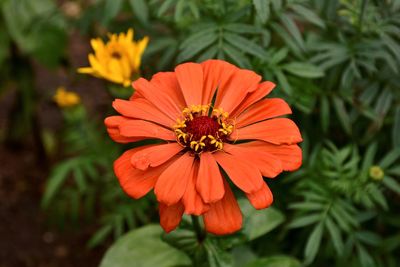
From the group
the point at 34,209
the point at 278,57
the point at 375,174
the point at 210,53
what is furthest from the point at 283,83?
the point at 34,209

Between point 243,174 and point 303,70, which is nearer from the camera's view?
point 243,174

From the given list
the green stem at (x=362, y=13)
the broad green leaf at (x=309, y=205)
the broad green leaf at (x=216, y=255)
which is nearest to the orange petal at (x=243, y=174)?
the broad green leaf at (x=216, y=255)

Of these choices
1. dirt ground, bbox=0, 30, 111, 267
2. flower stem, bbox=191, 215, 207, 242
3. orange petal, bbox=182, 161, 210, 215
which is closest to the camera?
orange petal, bbox=182, 161, 210, 215

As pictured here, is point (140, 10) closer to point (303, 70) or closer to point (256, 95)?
point (303, 70)

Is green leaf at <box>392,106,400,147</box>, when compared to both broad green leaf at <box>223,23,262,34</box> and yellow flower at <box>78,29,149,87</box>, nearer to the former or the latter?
broad green leaf at <box>223,23,262,34</box>

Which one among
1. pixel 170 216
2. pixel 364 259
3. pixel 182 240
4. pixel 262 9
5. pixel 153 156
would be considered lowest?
pixel 364 259

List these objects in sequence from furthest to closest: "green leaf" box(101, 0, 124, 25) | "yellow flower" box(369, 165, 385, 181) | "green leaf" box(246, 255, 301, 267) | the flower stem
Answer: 1. "green leaf" box(101, 0, 124, 25)
2. "green leaf" box(246, 255, 301, 267)
3. "yellow flower" box(369, 165, 385, 181)
4. the flower stem

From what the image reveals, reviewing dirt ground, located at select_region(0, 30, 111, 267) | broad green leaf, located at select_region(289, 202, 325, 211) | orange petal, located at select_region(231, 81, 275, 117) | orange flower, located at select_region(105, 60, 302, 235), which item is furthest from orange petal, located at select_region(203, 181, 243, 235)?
dirt ground, located at select_region(0, 30, 111, 267)
